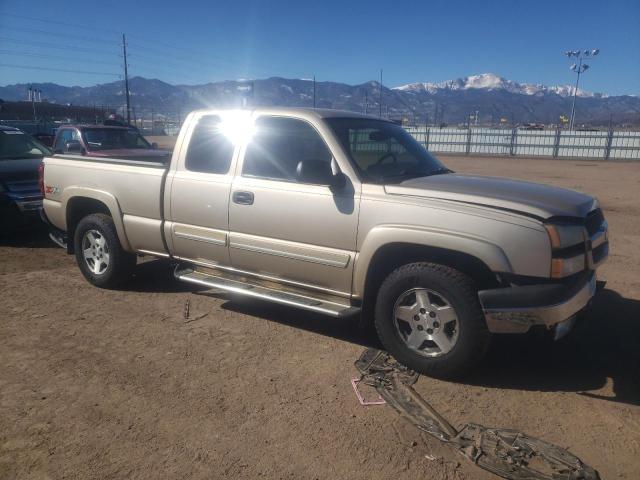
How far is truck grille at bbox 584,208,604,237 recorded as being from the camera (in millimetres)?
3595

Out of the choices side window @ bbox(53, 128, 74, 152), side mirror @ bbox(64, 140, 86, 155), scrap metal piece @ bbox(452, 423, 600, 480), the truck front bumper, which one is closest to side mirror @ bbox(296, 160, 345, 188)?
the truck front bumper

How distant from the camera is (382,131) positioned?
474cm

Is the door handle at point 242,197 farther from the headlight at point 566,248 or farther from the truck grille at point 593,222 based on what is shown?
the truck grille at point 593,222

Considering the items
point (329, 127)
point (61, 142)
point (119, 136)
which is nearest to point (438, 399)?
point (329, 127)

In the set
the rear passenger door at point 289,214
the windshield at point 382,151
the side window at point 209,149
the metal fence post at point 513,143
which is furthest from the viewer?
the metal fence post at point 513,143

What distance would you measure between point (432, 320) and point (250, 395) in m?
1.38

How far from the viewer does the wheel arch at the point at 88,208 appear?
17.3 ft

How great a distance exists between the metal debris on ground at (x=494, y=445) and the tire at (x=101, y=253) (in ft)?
10.4

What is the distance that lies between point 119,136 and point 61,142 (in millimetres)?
1436

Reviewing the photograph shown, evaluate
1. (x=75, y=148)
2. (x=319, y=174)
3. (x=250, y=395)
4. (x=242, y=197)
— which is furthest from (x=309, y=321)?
(x=75, y=148)

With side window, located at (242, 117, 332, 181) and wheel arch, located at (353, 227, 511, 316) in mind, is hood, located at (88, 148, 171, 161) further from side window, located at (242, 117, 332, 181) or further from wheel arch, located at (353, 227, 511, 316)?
wheel arch, located at (353, 227, 511, 316)

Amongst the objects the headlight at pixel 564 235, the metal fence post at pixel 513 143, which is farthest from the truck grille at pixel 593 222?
the metal fence post at pixel 513 143

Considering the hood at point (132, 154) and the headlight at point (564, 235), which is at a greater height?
the hood at point (132, 154)

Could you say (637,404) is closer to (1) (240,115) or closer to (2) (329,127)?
(2) (329,127)
